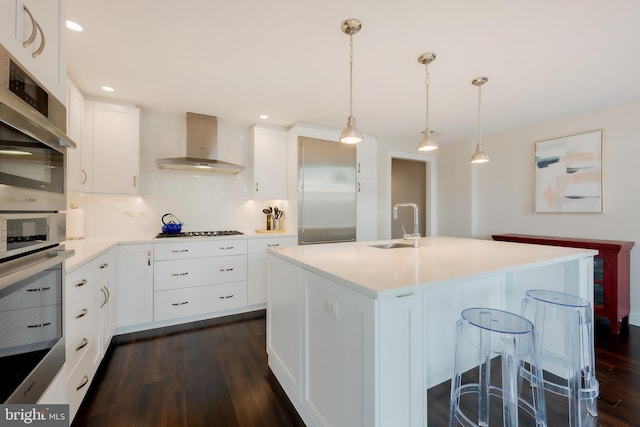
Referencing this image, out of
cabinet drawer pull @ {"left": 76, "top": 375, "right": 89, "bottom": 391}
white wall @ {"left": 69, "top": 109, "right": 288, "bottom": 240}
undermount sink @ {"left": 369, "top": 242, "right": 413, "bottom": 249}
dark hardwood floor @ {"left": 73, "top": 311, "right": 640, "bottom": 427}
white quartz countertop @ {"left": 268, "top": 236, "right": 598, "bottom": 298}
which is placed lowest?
dark hardwood floor @ {"left": 73, "top": 311, "right": 640, "bottom": 427}

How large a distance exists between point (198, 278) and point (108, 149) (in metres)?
1.61

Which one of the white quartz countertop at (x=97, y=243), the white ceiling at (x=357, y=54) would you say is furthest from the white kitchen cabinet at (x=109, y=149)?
the white quartz countertop at (x=97, y=243)

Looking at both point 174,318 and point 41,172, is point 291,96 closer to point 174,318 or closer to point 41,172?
point 41,172

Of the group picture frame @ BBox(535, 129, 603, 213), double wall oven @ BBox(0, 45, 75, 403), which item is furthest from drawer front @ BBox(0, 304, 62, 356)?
picture frame @ BBox(535, 129, 603, 213)

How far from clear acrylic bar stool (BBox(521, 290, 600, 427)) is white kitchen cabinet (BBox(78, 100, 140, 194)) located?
12.0ft

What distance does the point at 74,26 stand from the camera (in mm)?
1635

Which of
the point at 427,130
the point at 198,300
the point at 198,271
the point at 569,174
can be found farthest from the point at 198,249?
the point at 569,174

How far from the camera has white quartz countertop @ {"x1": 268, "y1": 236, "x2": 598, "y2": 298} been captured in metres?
1.07

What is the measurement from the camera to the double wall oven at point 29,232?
71cm

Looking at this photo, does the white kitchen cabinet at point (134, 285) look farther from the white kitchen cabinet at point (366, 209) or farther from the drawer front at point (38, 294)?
the white kitchen cabinet at point (366, 209)

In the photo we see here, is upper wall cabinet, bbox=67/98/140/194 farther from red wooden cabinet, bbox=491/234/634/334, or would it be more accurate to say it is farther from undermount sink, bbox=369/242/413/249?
red wooden cabinet, bbox=491/234/634/334

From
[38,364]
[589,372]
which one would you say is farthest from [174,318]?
[589,372]

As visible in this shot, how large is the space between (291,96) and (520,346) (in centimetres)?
265

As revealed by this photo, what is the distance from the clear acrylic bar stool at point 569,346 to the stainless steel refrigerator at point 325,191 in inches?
88.3
